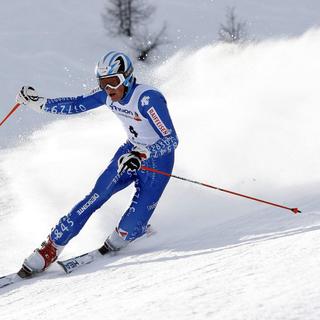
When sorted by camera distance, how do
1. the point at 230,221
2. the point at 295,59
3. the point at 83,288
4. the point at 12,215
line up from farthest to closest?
the point at 295,59 → the point at 12,215 → the point at 230,221 → the point at 83,288

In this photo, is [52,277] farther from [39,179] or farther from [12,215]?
[39,179]

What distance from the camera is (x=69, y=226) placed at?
5402 mm

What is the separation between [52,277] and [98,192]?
2.52 feet

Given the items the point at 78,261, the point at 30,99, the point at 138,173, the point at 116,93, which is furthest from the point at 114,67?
the point at 78,261

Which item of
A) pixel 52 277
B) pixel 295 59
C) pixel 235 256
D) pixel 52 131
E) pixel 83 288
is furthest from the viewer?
pixel 295 59

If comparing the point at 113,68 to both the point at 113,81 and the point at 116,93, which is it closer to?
the point at 113,81

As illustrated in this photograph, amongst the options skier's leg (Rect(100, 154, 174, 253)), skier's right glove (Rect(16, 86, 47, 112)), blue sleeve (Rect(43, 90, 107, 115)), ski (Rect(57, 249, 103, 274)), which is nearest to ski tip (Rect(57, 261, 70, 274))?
ski (Rect(57, 249, 103, 274))

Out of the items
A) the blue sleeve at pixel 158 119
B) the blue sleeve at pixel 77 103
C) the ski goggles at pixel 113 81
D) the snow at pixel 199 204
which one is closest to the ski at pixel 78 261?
the snow at pixel 199 204

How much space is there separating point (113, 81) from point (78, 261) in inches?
57.5

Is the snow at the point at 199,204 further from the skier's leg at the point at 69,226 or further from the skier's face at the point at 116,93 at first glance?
the skier's face at the point at 116,93

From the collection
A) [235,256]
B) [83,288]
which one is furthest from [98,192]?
[235,256]

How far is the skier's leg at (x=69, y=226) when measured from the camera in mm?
5367

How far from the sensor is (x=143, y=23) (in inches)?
976

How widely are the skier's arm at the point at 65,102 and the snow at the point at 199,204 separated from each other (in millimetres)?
1206
